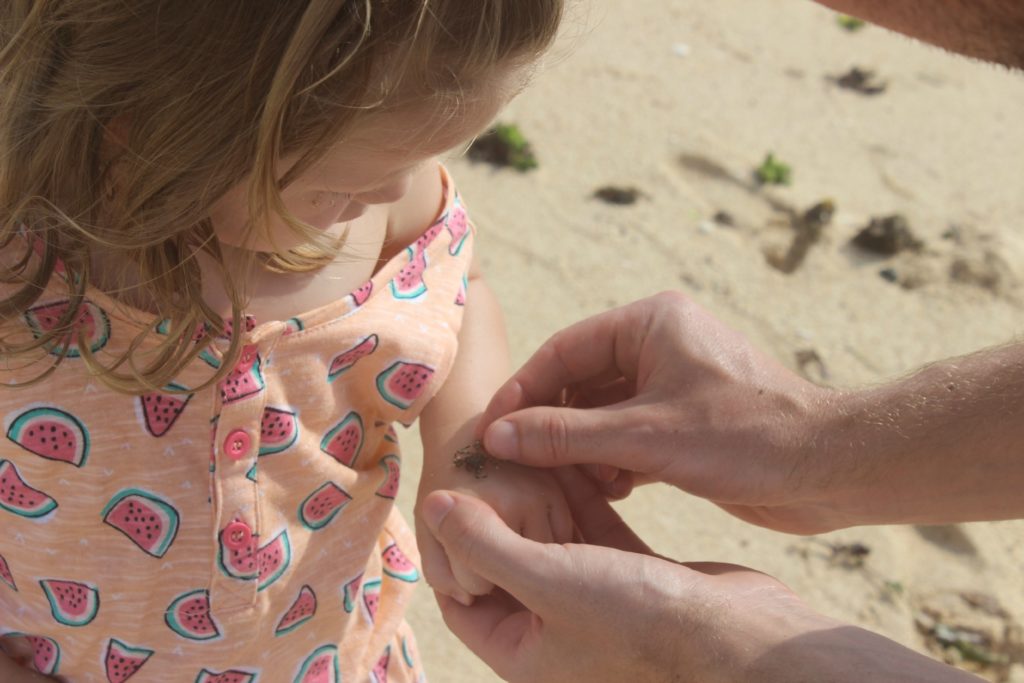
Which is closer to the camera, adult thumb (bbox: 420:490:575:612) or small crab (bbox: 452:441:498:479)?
adult thumb (bbox: 420:490:575:612)

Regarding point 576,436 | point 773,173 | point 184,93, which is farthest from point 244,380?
point 773,173

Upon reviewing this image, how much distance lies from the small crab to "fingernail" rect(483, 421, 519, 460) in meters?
0.04

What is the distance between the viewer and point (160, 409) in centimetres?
159

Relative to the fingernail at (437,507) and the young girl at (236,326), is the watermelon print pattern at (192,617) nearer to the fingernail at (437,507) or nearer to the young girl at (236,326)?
the young girl at (236,326)

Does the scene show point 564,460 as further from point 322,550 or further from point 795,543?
point 795,543

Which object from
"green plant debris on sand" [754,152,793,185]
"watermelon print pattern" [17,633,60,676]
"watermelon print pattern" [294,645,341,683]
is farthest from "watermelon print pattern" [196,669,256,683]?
"green plant debris on sand" [754,152,793,185]

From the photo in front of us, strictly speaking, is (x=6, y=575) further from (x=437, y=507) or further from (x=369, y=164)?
(x=369, y=164)

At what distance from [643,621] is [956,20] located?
4.25 ft

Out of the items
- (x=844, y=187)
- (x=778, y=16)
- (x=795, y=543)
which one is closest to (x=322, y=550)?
(x=795, y=543)

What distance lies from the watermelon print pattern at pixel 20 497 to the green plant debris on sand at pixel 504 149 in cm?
259

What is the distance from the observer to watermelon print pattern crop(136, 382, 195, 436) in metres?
1.57

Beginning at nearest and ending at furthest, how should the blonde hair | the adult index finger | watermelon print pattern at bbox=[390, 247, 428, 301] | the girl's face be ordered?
the blonde hair < the girl's face < watermelon print pattern at bbox=[390, 247, 428, 301] < the adult index finger

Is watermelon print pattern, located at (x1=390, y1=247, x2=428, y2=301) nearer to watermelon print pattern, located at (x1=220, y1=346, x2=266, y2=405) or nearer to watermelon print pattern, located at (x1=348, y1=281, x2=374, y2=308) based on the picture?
watermelon print pattern, located at (x1=348, y1=281, x2=374, y2=308)

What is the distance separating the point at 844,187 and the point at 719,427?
2543 millimetres
